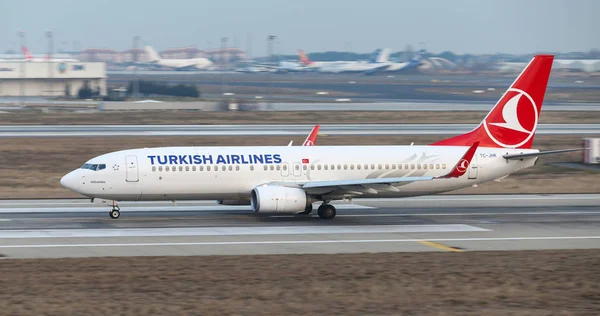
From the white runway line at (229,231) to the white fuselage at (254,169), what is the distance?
3.01 metres

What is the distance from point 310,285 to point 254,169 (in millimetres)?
15785

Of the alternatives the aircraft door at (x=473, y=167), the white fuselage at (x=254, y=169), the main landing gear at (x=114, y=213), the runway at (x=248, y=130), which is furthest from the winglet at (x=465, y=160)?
the runway at (x=248, y=130)

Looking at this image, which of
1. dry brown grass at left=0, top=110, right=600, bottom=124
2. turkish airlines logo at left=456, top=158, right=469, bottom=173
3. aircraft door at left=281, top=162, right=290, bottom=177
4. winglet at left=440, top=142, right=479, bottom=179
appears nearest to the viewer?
winglet at left=440, top=142, right=479, bottom=179

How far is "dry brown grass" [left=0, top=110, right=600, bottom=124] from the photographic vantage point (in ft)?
289

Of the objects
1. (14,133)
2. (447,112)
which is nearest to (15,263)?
(14,133)

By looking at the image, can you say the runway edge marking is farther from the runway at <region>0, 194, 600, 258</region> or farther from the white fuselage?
the white fuselage

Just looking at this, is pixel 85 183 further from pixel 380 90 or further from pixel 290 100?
pixel 380 90

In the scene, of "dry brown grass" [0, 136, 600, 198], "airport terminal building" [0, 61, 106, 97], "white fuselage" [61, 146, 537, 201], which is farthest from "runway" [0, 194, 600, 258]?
"airport terminal building" [0, 61, 106, 97]

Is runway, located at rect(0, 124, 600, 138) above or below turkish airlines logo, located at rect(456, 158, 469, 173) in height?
above

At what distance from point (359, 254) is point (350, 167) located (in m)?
11.1

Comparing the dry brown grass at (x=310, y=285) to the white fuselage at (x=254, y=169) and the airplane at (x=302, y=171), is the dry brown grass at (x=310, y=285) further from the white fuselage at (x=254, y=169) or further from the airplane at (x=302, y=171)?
the white fuselage at (x=254, y=169)

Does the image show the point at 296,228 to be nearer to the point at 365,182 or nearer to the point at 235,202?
the point at 365,182

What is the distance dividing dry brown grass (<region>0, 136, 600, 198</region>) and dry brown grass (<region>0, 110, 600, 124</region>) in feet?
65.5

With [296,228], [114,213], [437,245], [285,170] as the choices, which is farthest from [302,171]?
[437,245]
